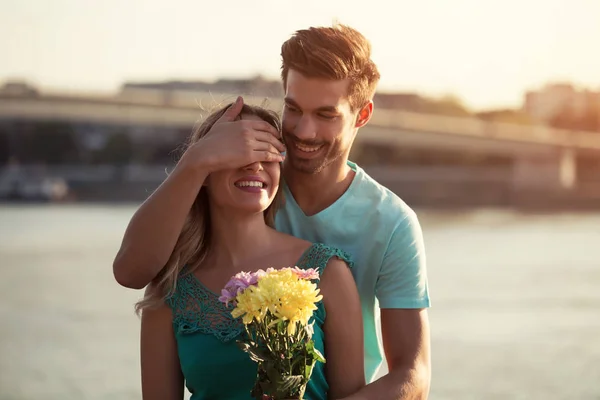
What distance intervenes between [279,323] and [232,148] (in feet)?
1.69

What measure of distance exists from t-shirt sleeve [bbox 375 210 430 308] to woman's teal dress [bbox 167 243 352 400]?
11.4 inches

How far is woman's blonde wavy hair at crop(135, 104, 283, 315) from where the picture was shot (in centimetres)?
269

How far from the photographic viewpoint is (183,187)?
2619 millimetres

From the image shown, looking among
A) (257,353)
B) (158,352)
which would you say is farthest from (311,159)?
(257,353)

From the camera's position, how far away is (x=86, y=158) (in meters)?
47.9

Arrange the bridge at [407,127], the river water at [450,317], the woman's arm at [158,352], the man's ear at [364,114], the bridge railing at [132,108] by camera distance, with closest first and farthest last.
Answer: the woman's arm at [158,352], the man's ear at [364,114], the river water at [450,317], the bridge railing at [132,108], the bridge at [407,127]

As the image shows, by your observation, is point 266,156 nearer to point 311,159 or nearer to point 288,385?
point 311,159

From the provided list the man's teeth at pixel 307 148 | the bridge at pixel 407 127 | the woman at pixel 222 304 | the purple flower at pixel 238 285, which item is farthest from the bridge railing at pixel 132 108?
the purple flower at pixel 238 285

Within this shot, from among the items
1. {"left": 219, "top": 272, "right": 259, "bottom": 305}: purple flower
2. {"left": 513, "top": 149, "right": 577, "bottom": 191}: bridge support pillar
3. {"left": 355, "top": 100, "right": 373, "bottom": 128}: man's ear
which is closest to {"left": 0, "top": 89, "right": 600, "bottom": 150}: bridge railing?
{"left": 513, "top": 149, "right": 577, "bottom": 191}: bridge support pillar

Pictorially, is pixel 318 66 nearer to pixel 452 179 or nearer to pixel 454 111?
pixel 452 179

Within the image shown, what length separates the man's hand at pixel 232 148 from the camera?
2570 millimetres

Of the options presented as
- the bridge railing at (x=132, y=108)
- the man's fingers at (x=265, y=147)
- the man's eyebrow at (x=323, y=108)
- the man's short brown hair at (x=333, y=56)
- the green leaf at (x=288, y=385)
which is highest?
the man's short brown hair at (x=333, y=56)

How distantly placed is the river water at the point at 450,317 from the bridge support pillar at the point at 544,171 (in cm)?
1151

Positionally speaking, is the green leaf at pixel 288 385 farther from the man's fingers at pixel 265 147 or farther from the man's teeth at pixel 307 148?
the man's teeth at pixel 307 148
